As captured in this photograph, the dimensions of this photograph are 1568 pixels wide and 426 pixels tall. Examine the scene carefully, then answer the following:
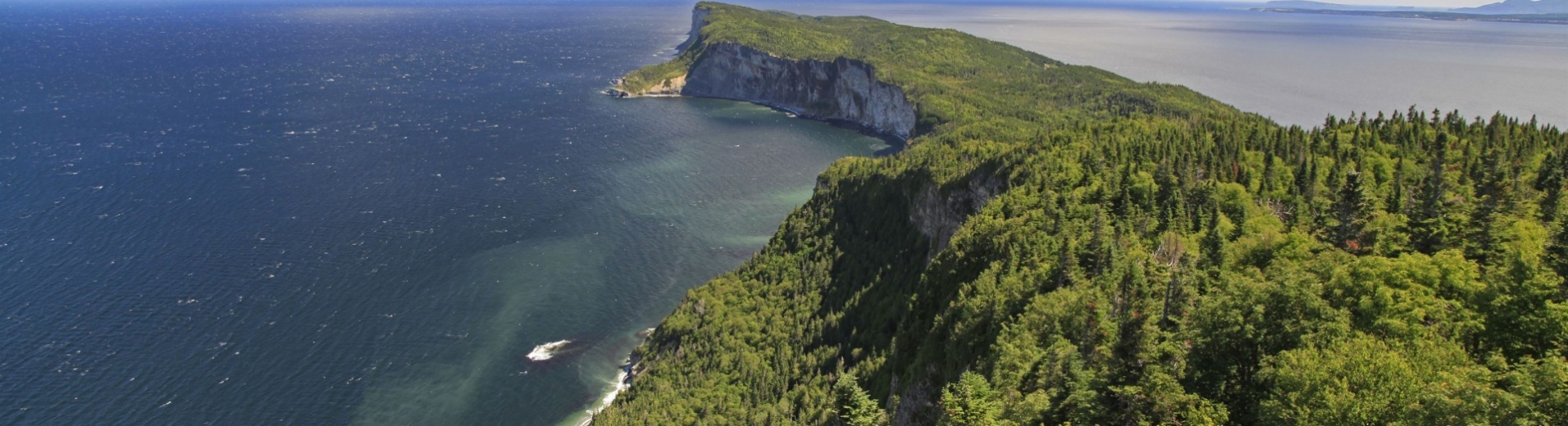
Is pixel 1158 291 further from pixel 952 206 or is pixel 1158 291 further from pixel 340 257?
pixel 340 257

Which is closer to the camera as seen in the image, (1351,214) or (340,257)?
(1351,214)

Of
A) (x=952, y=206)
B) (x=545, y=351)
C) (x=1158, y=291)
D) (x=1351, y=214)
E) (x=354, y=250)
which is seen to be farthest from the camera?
(x=354, y=250)

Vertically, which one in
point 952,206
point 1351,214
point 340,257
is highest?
point 1351,214

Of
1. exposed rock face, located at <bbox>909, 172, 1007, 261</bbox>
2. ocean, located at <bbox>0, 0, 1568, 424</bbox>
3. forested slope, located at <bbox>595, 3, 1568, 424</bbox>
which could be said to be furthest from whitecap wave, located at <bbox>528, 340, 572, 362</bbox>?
exposed rock face, located at <bbox>909, 172, 1007, 261</bbox>

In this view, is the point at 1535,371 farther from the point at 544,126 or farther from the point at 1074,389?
the point at 544,126

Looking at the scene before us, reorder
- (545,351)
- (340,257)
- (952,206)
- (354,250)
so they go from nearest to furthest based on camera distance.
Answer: (545,351), (952,206), (340,257), (354,250)

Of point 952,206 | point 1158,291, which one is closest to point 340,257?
point 952,206

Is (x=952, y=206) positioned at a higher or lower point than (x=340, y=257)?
higher

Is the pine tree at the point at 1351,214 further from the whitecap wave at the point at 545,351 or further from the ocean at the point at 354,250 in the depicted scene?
the whitecap wave at the point at 545,351
